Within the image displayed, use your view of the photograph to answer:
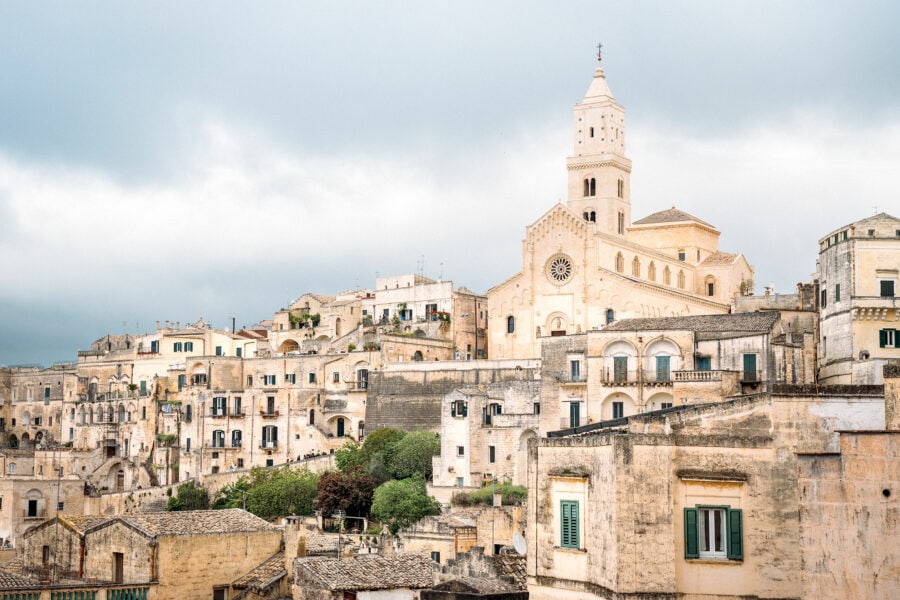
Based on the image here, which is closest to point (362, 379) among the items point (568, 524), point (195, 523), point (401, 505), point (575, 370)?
point (575, 370)

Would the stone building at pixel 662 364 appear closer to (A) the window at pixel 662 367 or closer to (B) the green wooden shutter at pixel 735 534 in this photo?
(A) the window at pixel 662 367

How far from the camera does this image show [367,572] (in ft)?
91.1

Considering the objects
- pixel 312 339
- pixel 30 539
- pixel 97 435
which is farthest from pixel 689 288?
pixel 30 539

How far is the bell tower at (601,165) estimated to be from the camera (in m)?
80.7

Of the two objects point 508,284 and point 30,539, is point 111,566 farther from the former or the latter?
point 508,284

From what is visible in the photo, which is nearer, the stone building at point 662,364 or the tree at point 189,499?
the stone building at point 662,364

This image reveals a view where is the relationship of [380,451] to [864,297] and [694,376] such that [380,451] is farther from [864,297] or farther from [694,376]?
[864,297]

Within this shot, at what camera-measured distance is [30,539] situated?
1363 inches

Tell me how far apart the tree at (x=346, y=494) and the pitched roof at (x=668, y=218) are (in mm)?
33571

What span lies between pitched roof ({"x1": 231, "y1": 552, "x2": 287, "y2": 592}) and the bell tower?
5160 centimetres

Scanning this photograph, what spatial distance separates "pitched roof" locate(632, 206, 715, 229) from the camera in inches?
3250

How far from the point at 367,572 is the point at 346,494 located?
28.4m

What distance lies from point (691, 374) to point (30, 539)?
23955mm

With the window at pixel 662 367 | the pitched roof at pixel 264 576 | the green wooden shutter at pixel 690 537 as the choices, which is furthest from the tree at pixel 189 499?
the green wooden shutter at pixel 690 537
